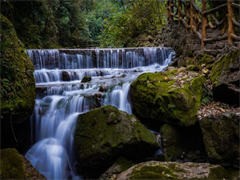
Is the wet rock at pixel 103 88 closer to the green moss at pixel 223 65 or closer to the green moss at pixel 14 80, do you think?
the green moss at pixel 14 80

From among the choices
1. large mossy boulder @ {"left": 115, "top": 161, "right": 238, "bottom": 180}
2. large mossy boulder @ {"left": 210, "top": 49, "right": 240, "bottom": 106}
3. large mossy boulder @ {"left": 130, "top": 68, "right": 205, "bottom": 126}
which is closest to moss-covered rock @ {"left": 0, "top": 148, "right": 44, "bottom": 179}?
large mossy boulder @ {"left": 115, "top": 161, "right": 238, "bottom": 180}

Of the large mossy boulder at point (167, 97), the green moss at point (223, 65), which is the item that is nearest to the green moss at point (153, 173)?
the large mossy boulder at point (167, 97)

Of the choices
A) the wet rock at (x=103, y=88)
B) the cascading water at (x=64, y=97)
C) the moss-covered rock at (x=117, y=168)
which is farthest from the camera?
the wet rock at (x=103, y=88)

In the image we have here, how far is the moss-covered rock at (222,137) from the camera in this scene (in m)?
4.97

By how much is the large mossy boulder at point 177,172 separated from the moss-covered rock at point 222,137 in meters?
0.33

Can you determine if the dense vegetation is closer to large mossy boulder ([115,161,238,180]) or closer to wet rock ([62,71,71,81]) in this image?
wet rock ([62,71,71,81])

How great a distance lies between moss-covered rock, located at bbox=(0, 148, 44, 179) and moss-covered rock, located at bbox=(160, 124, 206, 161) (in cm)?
226

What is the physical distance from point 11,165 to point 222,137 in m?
3.19

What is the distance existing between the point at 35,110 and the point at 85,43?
1171 centimetres

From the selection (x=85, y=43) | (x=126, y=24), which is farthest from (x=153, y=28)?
(x=85, y=43)

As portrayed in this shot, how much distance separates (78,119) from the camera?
6121mm

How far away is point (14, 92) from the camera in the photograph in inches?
226

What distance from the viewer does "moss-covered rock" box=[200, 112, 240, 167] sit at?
4973mm

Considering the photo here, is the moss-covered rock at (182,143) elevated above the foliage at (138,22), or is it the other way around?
the foliage at (138,22)
